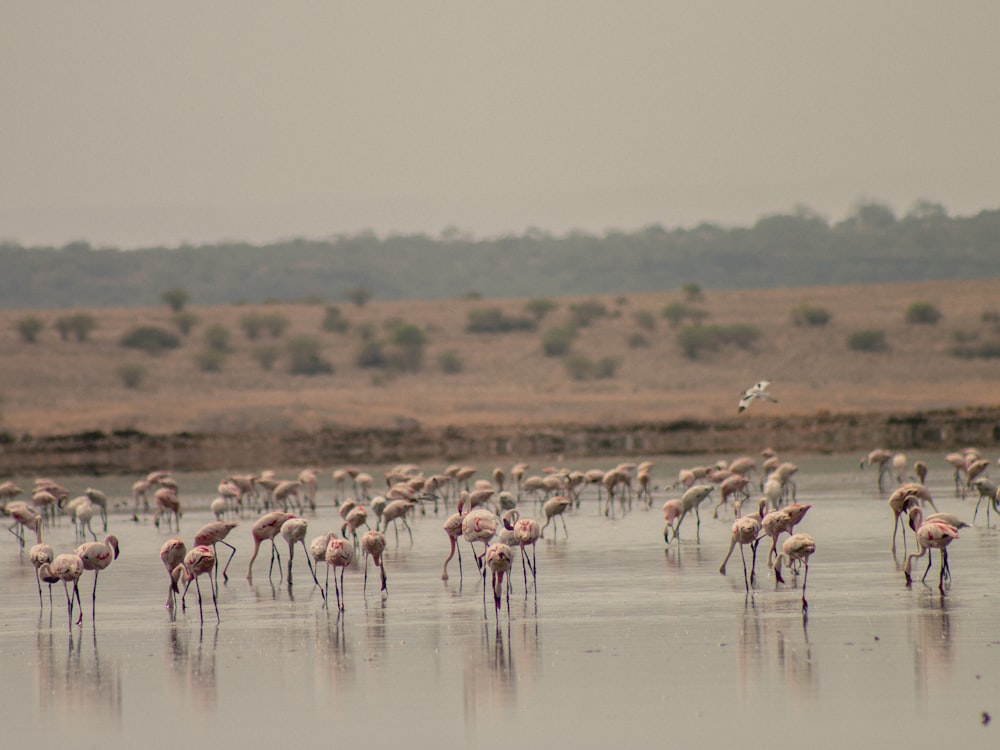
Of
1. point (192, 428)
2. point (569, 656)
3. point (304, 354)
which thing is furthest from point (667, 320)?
point (569, 656)

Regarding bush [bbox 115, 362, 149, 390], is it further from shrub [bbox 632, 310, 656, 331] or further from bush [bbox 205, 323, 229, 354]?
shrub [bbox 632, 310, 656, 331]

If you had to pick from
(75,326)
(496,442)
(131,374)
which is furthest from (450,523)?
(75,326)

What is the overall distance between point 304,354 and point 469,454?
30.9m

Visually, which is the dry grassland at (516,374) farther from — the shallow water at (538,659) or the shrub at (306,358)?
the shallow water at (538,659)

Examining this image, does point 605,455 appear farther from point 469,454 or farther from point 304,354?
point 304,354

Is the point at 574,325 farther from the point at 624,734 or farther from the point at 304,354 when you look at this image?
the point at 624,734

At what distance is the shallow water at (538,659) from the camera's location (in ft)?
32.7

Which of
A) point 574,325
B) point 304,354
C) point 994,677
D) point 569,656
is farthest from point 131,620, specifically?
point 574,325

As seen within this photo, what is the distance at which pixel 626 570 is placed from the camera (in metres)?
17.7

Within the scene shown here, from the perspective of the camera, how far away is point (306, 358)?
237 feet

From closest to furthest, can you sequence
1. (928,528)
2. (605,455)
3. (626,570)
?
1. (928,528)
2. (626,570)
3. (605,455)

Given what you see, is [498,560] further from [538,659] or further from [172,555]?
[172,555]

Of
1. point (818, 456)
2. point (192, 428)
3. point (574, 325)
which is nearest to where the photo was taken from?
point (818, 456)

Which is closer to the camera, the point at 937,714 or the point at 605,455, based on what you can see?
the point at 937,714
